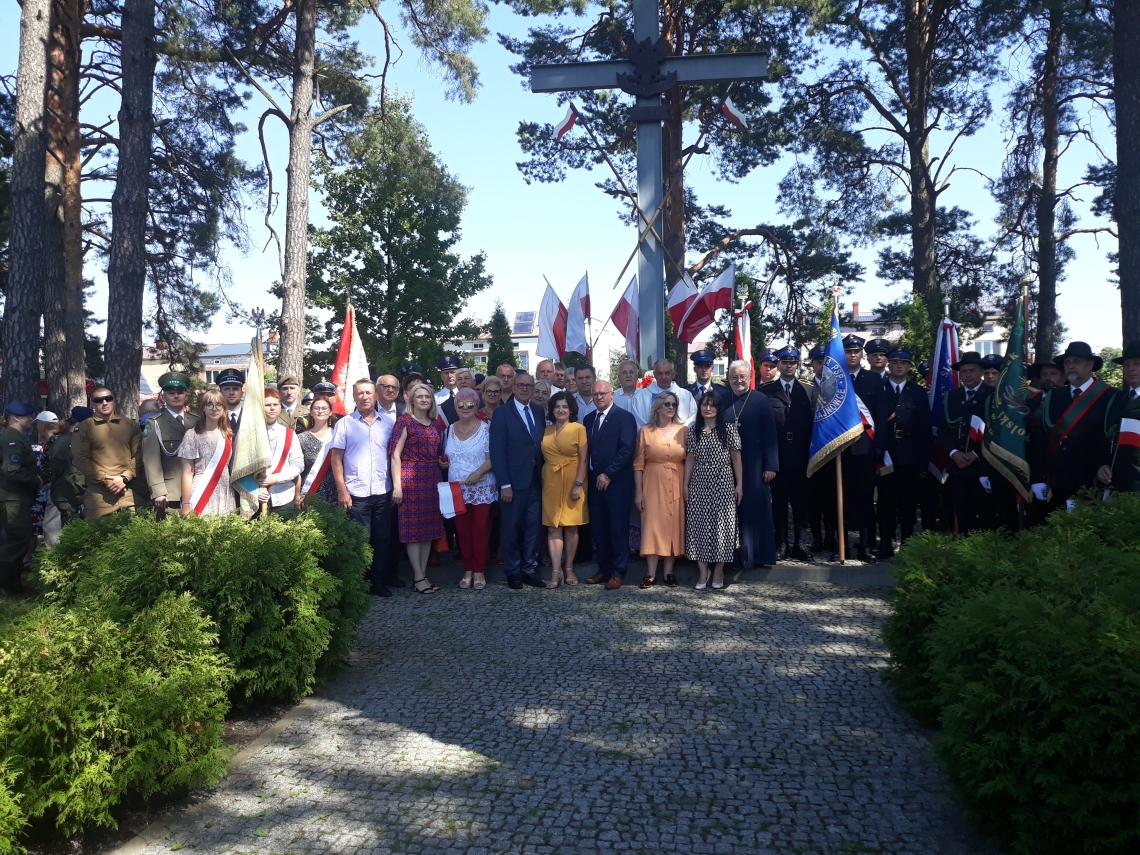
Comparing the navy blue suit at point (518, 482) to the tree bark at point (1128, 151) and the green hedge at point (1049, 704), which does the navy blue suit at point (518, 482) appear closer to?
the green hedge at point (1049, 704)

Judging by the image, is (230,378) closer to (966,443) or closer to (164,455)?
(164,455)

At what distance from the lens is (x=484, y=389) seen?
9.27 meters

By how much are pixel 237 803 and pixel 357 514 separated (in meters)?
4.19

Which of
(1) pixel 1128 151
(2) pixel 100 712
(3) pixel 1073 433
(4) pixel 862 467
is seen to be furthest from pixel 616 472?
(1) pixel 1128 151

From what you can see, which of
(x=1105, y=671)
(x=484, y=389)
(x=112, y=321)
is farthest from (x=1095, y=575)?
(x=112, y=321)

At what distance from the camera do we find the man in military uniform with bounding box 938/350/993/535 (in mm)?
8062

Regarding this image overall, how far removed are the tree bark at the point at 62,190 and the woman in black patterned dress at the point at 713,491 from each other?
10.1 m

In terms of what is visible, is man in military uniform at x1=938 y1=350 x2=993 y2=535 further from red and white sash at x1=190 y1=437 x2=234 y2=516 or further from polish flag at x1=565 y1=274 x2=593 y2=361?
red and white sash at x1=190 y1=437 x2=234 y2=516

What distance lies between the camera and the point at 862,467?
8.51m

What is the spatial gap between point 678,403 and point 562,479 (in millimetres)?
1260

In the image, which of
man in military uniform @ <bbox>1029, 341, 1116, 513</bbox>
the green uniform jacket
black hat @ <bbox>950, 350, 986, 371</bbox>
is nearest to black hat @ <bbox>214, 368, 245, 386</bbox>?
the green uniform jacket

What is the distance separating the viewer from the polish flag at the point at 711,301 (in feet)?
35.0

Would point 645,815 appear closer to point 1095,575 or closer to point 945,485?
point 1095,575

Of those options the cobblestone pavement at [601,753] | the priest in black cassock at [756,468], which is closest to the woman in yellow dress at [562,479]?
the priest in black cassock at [756,468]
